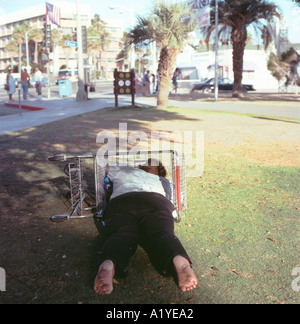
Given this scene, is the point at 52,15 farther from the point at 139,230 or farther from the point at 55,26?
the point at 55,26

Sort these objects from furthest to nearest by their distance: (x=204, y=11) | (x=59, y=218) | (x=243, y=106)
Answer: (x=204, y=11)
(x=243, y=106)
(x=59, y=218)

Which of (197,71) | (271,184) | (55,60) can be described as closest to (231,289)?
(271,184)

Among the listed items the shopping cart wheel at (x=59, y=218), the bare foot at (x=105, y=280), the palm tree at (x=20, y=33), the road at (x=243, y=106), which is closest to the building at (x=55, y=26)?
the palm tree at (x=20, y=33)

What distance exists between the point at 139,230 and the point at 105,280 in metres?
0.72

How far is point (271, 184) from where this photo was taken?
5961 mm

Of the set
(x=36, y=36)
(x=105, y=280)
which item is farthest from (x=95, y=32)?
(x=105, y=280)

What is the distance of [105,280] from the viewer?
9.14ft

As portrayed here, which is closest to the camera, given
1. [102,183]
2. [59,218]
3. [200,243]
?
[200,243]

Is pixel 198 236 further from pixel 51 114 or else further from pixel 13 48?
pixel 13 48

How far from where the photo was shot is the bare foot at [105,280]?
2768 millimetres

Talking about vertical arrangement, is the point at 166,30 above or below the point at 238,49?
below

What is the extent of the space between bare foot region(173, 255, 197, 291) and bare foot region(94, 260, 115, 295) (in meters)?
0.50

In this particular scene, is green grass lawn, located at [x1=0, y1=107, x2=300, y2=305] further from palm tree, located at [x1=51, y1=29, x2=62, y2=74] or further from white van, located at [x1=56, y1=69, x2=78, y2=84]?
palm tree, located at [x1=51, y1=29, x2=62, y2=74]

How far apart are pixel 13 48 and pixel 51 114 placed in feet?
258
